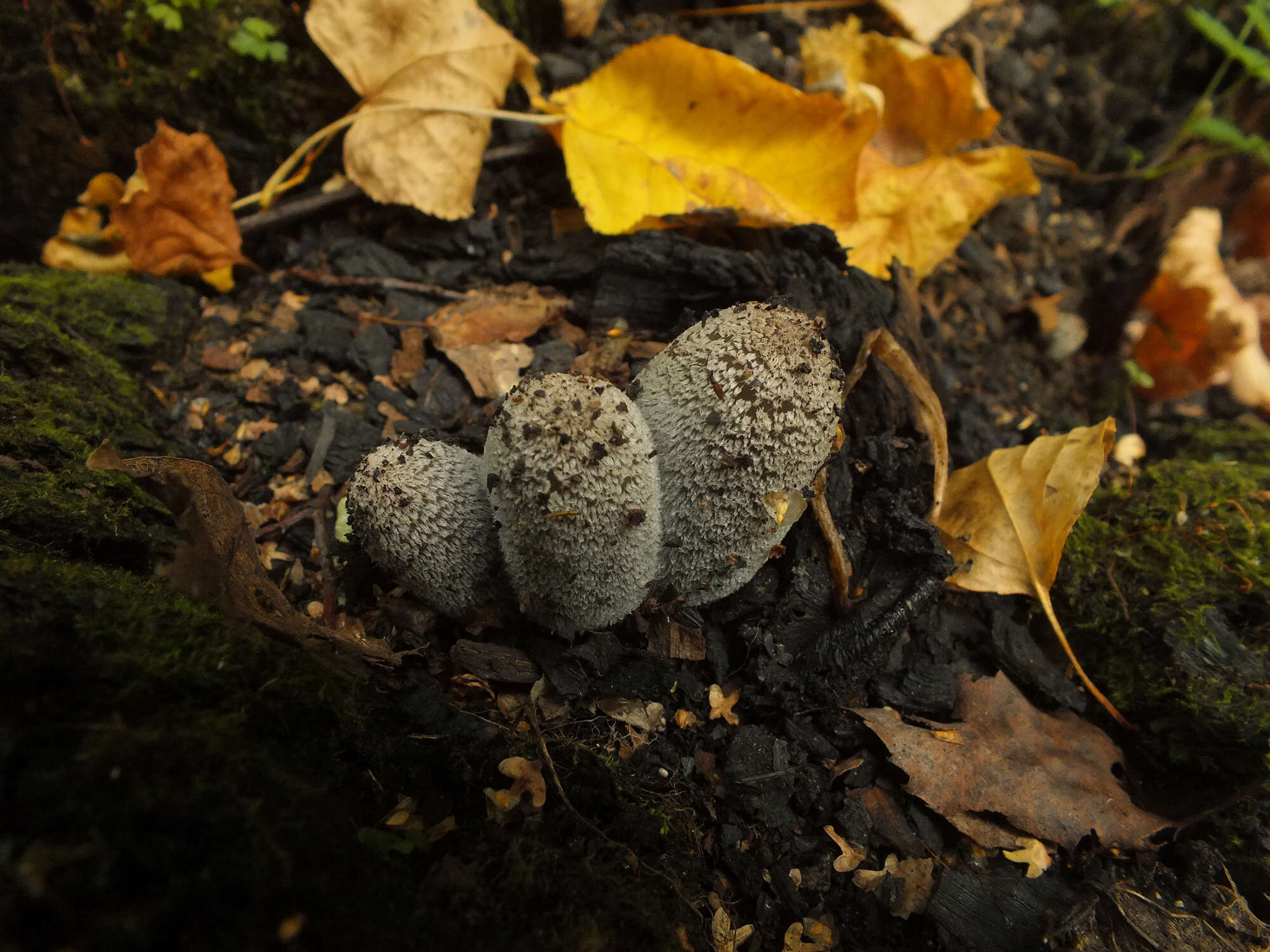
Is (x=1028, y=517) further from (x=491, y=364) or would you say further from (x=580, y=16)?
(x=580, y=16)

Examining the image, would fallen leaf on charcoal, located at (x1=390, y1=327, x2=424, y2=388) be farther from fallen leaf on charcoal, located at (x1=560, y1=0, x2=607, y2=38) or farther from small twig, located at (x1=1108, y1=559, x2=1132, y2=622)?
small twig, located at (x1=1108, y1=559, x2=1132, y2=622)

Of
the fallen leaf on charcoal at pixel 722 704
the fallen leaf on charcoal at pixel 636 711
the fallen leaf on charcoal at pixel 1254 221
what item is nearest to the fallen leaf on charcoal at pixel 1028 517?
the fallen leaf on charcoal at pixel 722 704

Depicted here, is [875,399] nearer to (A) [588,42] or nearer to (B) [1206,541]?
(B) [1206,541]

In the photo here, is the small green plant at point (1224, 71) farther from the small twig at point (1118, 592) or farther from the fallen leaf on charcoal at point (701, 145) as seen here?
the small twig at point (1118, 592)

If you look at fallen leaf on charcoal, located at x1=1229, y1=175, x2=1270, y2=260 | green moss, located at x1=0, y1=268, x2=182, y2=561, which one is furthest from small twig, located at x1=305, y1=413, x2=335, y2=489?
fallen leaf on charcoal, located at x1=1229, y1=175, x2=1270, y2=260

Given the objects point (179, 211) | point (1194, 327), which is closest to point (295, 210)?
point (179, 211)

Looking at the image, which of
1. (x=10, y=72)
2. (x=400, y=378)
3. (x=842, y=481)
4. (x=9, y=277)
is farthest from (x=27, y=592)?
(x=10, y=72)
